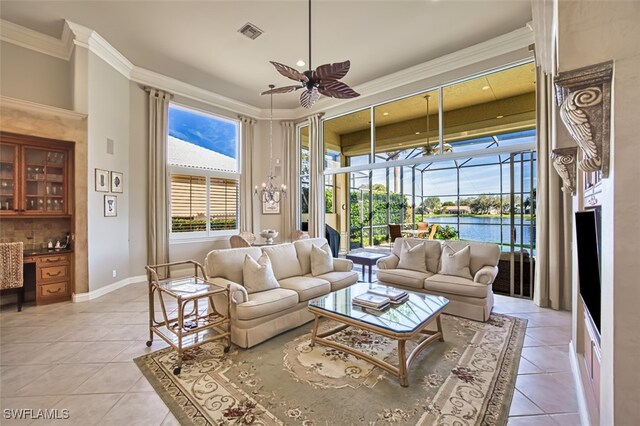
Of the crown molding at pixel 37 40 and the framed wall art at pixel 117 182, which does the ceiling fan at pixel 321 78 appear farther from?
the crown molding at pixel 37 40

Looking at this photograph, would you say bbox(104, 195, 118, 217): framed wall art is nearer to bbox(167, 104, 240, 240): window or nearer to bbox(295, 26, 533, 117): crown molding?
bbox(167, 104, 240, 240): window

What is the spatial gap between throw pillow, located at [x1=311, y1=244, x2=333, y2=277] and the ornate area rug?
3.66 feet

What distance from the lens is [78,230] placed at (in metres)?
4.23

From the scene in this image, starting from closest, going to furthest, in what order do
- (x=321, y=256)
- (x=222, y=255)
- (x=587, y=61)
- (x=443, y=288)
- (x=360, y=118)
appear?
(x=587, y=61), (x=222, y=255), (x=443, y=288), (x=321, y=256), (x=360, y=118)

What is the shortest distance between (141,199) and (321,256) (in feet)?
12.5

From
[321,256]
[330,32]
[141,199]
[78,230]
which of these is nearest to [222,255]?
[321,256]

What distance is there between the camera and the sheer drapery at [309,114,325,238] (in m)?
6.80

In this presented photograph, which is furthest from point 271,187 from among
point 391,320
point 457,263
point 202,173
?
point 391,320

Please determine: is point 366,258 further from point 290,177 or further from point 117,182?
point 117,182

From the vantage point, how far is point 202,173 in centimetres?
634

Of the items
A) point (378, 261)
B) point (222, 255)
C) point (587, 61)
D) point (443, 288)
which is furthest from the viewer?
point (378, 261)

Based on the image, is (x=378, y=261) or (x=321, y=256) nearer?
(x=321, y=256)

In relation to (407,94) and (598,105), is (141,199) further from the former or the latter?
(598,105)

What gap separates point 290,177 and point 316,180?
796mm
